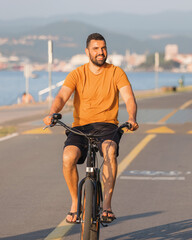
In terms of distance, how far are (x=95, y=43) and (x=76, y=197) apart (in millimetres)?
1425

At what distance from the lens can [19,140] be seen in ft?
53.3

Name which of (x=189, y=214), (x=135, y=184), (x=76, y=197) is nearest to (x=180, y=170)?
(x=135, y=184)

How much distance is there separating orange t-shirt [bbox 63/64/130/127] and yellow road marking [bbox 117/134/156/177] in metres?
4.49

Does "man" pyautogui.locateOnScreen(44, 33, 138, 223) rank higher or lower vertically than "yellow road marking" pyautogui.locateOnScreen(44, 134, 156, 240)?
higher

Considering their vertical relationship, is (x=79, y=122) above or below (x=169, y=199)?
above

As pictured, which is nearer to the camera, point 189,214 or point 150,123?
point 189,214

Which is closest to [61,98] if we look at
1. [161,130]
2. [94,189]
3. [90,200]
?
[94,189]

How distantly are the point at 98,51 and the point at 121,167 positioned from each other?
5.40m

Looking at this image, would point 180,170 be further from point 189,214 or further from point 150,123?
point 150,123

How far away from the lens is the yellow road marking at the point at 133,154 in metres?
11.6

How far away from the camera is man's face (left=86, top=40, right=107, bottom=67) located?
6.44 m

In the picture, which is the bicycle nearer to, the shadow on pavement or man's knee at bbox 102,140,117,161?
man's knee at bbox 102,140,117,161

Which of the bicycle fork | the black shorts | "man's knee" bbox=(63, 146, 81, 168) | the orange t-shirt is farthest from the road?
the orange t-shirt

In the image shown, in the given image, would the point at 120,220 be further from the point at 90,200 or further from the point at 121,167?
the point at 121,167
